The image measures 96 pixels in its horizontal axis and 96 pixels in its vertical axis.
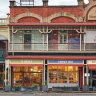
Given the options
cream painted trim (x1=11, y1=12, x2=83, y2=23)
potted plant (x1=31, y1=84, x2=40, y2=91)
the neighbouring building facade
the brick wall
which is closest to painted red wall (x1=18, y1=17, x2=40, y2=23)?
the neighbouring building facade

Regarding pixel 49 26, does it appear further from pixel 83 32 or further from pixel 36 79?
pixel 36 79

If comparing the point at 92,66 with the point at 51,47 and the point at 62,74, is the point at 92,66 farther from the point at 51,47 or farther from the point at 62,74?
the point at 51,47

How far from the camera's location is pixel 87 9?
105 feet

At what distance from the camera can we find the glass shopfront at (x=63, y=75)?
31.6 meters

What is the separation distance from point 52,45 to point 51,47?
0.28m

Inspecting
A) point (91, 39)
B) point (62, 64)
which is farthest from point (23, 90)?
point (91, 39)

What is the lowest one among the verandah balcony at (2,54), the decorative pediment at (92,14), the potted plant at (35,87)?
the potted plant at (35,87)

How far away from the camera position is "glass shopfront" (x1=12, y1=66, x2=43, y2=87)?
31944 mm

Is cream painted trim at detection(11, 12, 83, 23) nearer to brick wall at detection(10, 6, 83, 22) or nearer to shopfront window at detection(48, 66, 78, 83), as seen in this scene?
A: brick wall at detection(10, 6, 83, 22)

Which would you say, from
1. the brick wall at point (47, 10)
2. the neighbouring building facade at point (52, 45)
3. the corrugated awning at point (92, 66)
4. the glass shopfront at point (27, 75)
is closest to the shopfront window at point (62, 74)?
the neighbouring building facade at point (52, 45)

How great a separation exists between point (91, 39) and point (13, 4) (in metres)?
10.4

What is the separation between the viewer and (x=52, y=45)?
103 feet

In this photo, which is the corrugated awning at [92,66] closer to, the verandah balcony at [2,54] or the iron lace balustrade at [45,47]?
the iron lace balustrade at [45,47]

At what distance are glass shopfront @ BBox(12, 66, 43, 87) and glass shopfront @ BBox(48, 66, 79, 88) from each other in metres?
1.46
